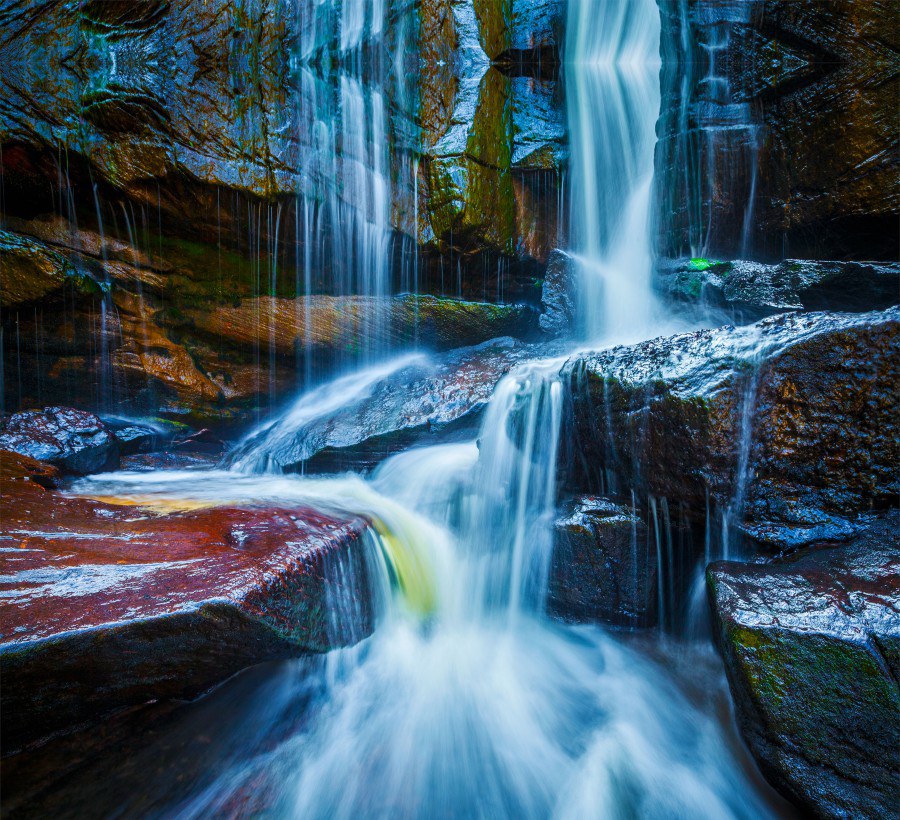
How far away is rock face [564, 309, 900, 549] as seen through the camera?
2.40 metres

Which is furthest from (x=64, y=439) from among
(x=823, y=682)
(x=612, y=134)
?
(x=612, y=134)

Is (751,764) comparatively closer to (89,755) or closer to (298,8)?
(89,755)

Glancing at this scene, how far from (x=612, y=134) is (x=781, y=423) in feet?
22.6

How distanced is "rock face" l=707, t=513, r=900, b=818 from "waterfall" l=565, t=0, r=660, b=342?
580 centimetres

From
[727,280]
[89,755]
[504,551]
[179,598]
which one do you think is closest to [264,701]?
[89,755]

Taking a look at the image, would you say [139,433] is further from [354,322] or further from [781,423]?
[781,423]

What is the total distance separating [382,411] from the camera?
5.93 metres

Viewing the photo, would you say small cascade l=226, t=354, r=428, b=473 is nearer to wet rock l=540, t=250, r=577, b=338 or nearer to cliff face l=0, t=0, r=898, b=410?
cliff face l=0, t=0, r=898, b=410

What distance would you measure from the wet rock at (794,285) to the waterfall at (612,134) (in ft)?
4.38

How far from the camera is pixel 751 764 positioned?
2057 mm

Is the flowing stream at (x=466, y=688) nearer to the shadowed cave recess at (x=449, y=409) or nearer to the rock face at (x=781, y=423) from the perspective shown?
the shadowed cave recess at (x=449, y=409)

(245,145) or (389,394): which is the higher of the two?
(245,145)

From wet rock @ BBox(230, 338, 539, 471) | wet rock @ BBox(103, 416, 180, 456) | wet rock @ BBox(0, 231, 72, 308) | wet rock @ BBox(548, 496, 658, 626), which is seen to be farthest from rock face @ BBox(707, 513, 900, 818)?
wet rock @ BBox(0, 231, 72, 308)

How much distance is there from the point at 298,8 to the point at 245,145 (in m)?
2.46
